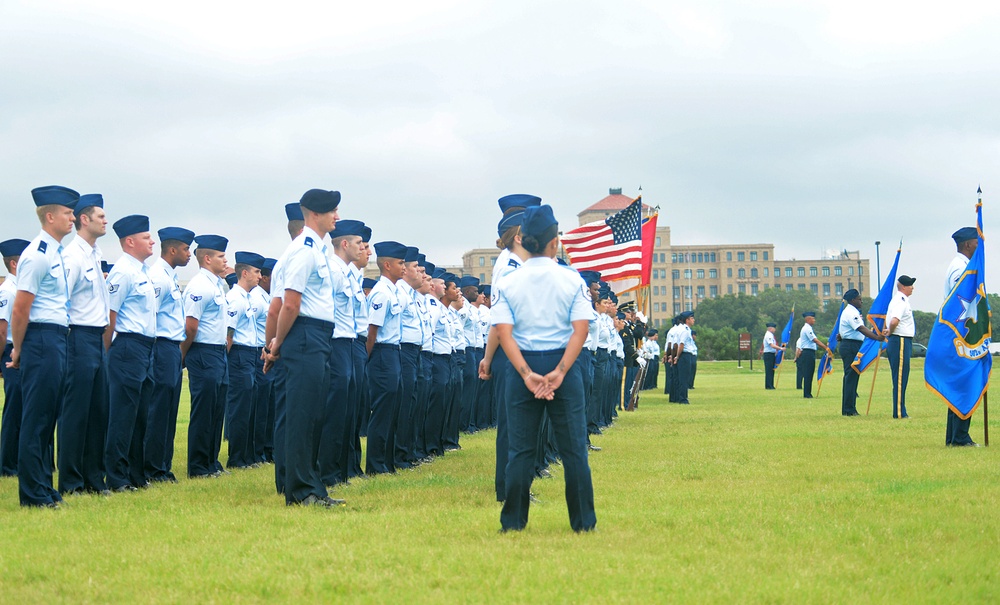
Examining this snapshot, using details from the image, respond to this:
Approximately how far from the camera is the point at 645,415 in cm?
2161

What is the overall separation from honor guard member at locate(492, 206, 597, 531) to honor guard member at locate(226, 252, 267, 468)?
5.66 metres

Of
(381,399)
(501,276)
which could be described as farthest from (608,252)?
(501,276)

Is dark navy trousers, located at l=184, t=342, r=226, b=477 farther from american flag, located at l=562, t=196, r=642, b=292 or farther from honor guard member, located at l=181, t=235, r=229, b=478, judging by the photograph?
american flag, located at l=562, t=196, r=642, b=292

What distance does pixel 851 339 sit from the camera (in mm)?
20688

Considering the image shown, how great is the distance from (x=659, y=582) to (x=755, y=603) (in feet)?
1.85

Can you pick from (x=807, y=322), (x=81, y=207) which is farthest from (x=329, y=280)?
(x=807, y=322)

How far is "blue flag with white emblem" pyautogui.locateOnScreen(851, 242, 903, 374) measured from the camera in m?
19.5

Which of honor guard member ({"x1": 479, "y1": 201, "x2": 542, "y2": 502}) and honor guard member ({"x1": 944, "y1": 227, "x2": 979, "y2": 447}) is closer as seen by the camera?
honor guard member ({"x1": 479, "y1": 201, "x2": 542, "y2": 502})

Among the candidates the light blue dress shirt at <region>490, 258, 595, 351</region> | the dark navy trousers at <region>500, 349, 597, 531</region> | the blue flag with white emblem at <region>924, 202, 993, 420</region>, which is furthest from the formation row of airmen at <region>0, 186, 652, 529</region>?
the blue flag with white emblem at <region>924, 202, 993, 420</region>

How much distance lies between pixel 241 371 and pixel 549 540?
6357 mm

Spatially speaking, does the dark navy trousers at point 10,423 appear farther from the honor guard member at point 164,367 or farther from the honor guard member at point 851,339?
the honor guard member at point 851,339

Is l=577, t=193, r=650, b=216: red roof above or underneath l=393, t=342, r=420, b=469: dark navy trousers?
above

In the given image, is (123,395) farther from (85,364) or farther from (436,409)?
(436,409)

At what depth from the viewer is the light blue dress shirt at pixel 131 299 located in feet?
31.4
